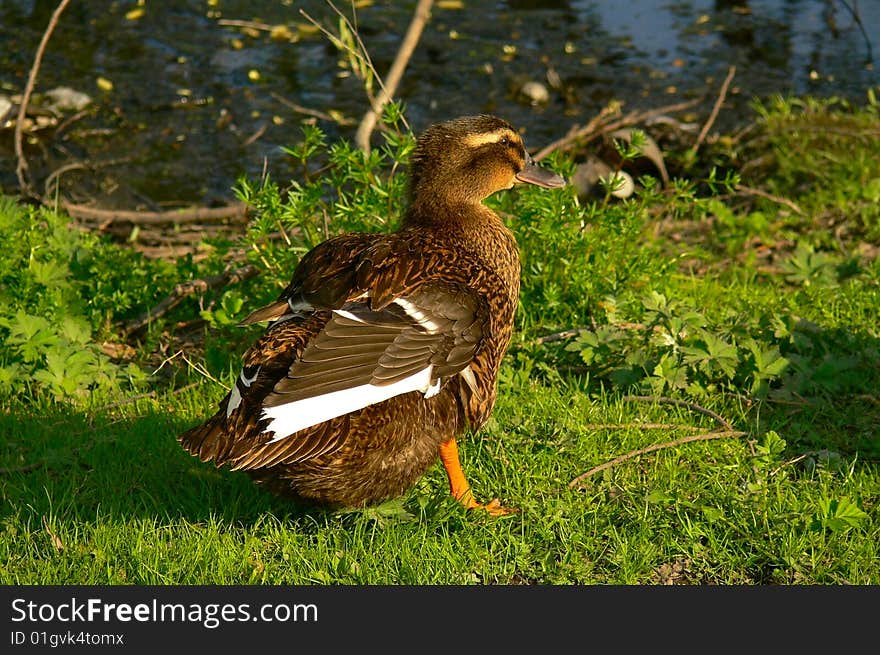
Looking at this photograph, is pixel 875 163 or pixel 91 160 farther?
pixel 91 160

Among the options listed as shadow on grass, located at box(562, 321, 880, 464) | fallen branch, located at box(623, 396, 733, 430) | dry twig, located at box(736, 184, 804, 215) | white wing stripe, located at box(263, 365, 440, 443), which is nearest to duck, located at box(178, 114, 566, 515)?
white wing stripe, located at box(263, 365, 440, 443)

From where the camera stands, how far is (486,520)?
4.02 meters

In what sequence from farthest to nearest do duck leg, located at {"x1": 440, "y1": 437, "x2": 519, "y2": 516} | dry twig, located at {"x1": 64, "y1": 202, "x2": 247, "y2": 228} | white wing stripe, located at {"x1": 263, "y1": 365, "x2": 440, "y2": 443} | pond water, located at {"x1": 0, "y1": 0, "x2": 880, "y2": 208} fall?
pond water, located at {"x1": 0, "y1": 0, "x2": 880, "y2": 208} → dry twig, located at {"x1": 64, "y1": 202, "x2": 247, "y2": 228} → duck leg, located at {"x1": 440, "y1": 437, "x2": 519, "y2": 516} → white wing stripe, located at {"x1": 263, "y1": 365, "x2": 440, "y2": 443}

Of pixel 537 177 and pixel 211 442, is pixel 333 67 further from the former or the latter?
pixel 211 442

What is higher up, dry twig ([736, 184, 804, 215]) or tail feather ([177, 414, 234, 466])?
tail feather ([177, 414, 234, 466])

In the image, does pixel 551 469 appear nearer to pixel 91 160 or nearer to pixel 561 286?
pixel 561 286

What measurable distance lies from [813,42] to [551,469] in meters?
6.51

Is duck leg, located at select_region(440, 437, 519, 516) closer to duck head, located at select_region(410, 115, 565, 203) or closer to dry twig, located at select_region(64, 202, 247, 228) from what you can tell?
duck head, located at select_region(410, 115, 565, 203)

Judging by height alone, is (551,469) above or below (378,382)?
below

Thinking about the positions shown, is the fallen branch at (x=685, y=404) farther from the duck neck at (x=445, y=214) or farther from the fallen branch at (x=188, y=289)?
the fallen branch at (x=188, y=289)

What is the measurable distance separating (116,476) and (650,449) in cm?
194

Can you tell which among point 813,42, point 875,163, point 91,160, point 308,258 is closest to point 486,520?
point 308,258

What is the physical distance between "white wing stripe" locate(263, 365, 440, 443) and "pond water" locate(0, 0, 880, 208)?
4.27 meters

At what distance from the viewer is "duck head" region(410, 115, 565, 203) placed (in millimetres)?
4344
